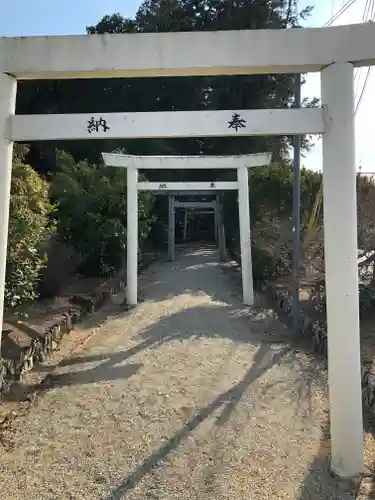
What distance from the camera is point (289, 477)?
3637mm

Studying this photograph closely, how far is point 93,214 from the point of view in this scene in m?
12.5

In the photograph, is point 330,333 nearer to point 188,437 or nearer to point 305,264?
point 188,437

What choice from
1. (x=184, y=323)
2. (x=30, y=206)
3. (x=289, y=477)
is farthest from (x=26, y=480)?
(x=184, y=323)

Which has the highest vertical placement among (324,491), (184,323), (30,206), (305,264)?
(30,206)

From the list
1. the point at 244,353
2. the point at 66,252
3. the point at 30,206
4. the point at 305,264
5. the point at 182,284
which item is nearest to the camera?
the point at 30,206

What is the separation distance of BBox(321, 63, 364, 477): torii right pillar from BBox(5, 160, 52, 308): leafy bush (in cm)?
371

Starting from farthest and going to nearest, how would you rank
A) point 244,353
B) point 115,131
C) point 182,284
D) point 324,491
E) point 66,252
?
point 182,284
point 66,252
point 244,353
point 115,131
point 324,491

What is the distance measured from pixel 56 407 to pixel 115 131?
289 centimetres

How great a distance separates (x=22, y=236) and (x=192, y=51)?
3.31 m

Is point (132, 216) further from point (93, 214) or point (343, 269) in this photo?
point (343, 269)

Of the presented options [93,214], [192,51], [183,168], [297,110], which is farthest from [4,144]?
[93,214]

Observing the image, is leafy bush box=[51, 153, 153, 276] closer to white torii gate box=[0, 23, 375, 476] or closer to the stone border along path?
the stone border along path

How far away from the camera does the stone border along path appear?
11.6ft

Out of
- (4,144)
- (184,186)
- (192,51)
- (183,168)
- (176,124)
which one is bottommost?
(4,144)
